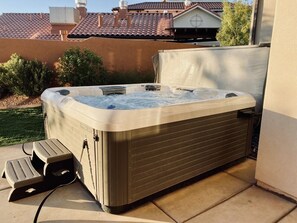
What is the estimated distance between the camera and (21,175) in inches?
86.8

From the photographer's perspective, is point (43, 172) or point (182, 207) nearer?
point (182, 207)

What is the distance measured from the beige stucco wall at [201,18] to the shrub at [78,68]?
6.68 meters

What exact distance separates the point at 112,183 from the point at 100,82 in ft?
14.2

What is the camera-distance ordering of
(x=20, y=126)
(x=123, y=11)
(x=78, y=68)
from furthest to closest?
(x=123, y=11) → (x=78, y=68) → (x=20, y=126)

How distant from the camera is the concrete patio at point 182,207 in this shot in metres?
1.94

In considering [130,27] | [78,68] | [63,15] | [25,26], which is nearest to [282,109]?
[78,68]

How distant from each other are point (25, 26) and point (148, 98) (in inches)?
516

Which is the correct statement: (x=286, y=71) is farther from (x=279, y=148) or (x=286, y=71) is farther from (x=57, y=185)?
(x=57, y=185)

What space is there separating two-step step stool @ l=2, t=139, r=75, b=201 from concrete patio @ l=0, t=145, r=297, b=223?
81 millimetres

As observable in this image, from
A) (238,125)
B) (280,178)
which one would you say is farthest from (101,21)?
(280,178)

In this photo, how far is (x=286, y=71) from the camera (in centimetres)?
210

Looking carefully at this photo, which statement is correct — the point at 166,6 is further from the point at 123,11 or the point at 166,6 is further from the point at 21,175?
the point at 21,175

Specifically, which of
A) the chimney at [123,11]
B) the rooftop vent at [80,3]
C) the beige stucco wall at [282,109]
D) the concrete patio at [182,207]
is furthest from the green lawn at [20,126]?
the rooftop vent at [80,3]

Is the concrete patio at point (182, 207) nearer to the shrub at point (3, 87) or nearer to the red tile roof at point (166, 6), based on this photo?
the shrub at point (3, 87)
